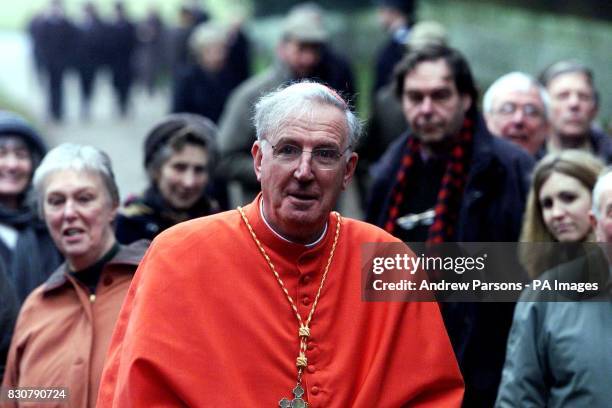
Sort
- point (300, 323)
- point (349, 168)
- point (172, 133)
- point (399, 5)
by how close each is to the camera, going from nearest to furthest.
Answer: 1. point (300, 323)
2. point (349, 168)
3. point (172, 133)
4. point (399, 5)

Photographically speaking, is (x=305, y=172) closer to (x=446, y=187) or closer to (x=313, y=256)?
(x=313, y=256)

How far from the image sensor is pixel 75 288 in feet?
19.9

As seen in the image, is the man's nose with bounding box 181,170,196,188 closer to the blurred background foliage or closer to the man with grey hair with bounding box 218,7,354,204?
the man with grey hair with bounding box 218,7,354,204

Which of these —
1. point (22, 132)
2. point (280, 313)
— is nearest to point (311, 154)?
point (280, 313)

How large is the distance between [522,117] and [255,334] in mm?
3604

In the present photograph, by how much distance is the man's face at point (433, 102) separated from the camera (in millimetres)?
7039

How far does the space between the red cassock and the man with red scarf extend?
1549 millimetres

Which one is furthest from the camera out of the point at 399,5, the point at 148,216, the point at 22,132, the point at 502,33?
the point at 502,33

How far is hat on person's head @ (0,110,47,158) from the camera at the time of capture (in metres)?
7.63

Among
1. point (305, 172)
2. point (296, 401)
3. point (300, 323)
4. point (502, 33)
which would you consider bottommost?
point (296, 401)

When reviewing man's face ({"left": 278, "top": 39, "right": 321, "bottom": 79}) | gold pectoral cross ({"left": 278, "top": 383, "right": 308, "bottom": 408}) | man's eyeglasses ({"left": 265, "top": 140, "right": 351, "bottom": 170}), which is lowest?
gold pectoral cross ({"left": 278, "top": 383, "right": 308, "bottom": 408})

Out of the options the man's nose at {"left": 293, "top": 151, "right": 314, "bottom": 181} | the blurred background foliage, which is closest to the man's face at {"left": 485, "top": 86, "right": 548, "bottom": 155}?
the man's nose at {"left": 293, "top": 151, "right": 314, "bottom": 181}

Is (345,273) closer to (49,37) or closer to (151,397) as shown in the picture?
(151,397)

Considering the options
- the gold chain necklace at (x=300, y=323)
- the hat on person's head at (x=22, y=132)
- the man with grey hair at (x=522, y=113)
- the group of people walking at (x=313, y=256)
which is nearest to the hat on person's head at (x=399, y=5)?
the group of people walking at (x=313, y=256)
